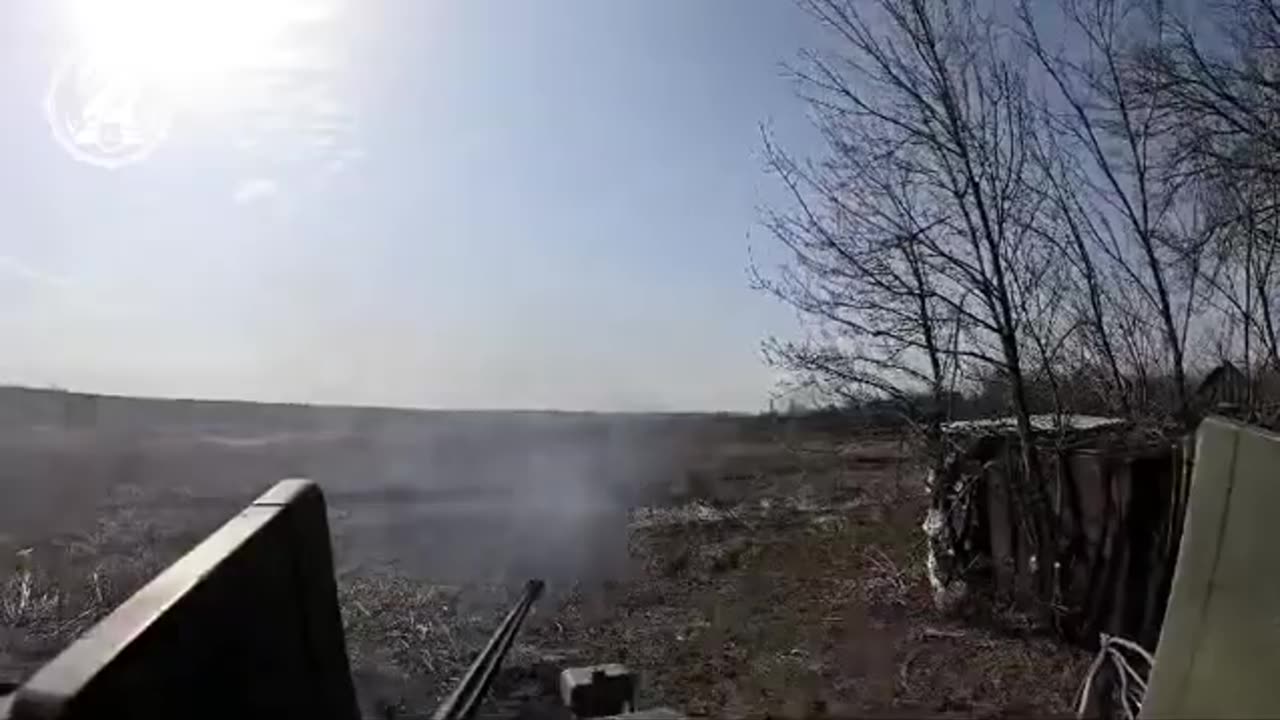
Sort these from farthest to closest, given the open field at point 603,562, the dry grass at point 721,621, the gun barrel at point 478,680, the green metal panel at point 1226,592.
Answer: the open field at point 603,562 < the dry grass at point 721,621 < the gun barrel at point 478,680 < the green metal panel at point 1226,592

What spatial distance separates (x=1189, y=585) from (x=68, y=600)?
1387cm

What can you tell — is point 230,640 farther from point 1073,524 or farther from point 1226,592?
point 1073,524

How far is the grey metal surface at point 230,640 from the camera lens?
242cm

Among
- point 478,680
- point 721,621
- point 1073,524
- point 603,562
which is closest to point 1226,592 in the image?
point 478,680

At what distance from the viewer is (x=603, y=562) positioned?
17734mm

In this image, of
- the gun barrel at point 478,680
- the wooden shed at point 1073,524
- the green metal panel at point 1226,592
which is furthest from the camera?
the wooden shed at point 1073,524

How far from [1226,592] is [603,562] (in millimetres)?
14709

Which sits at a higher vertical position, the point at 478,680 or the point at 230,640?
the point at 230,640

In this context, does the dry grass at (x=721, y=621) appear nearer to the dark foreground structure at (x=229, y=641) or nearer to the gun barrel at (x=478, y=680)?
the gun barrel at (x=478, y=680)

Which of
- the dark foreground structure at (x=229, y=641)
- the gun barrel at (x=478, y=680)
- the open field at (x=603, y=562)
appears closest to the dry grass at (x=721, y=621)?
the open field at (x=603, y=562)

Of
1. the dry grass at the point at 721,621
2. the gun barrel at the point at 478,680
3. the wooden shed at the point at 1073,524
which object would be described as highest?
the wooden shed at the point at 1073,524

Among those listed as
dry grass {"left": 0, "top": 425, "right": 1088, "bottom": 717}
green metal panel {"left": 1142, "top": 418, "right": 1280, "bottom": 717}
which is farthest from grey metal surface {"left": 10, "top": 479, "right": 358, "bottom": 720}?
green metal panel {"left": 1142, "top": 418, "right": 1280, "bottom": 717}

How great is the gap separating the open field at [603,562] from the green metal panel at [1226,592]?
400 mm

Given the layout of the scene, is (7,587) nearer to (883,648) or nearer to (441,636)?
(441,636)
